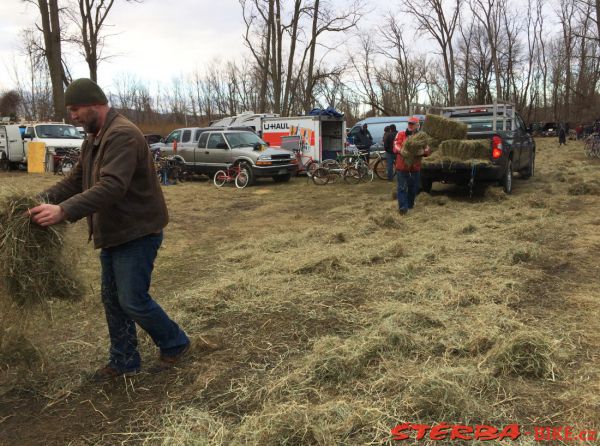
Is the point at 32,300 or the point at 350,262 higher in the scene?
the point at 32,300

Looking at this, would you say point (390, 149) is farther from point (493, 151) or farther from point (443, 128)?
point (493, 151)

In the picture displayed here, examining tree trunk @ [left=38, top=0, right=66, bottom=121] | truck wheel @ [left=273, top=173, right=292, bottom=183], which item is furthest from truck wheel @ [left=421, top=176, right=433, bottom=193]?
tree trunk @ [left=38, top=0, right=66, bottom=121]

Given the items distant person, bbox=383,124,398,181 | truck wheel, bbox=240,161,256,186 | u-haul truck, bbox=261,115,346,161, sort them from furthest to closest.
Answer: u-haul truck, bbox=261,115,346,161 → truck wheel, bbox=240,161,256,186 → distant person, bbox=383,124,398,181

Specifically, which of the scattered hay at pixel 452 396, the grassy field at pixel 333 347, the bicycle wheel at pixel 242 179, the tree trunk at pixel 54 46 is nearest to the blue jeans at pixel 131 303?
the grassy field at pixel 333 347

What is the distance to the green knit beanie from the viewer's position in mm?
2969

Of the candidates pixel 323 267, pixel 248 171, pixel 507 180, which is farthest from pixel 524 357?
pixel 248 171

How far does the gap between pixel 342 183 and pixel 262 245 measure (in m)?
8.46

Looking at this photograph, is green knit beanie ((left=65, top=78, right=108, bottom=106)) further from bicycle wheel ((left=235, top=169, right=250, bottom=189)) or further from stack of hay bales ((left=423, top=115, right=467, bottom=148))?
bicycle wheel ((left=235, top=169, right=250, bottom=189))

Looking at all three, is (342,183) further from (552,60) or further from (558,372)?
(552,60)

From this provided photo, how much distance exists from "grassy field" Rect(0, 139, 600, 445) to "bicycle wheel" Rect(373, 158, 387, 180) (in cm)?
892

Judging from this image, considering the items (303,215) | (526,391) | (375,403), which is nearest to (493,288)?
(526,391)

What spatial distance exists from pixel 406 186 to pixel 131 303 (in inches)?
268

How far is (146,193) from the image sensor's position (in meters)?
3.11

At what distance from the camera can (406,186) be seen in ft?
29.9
